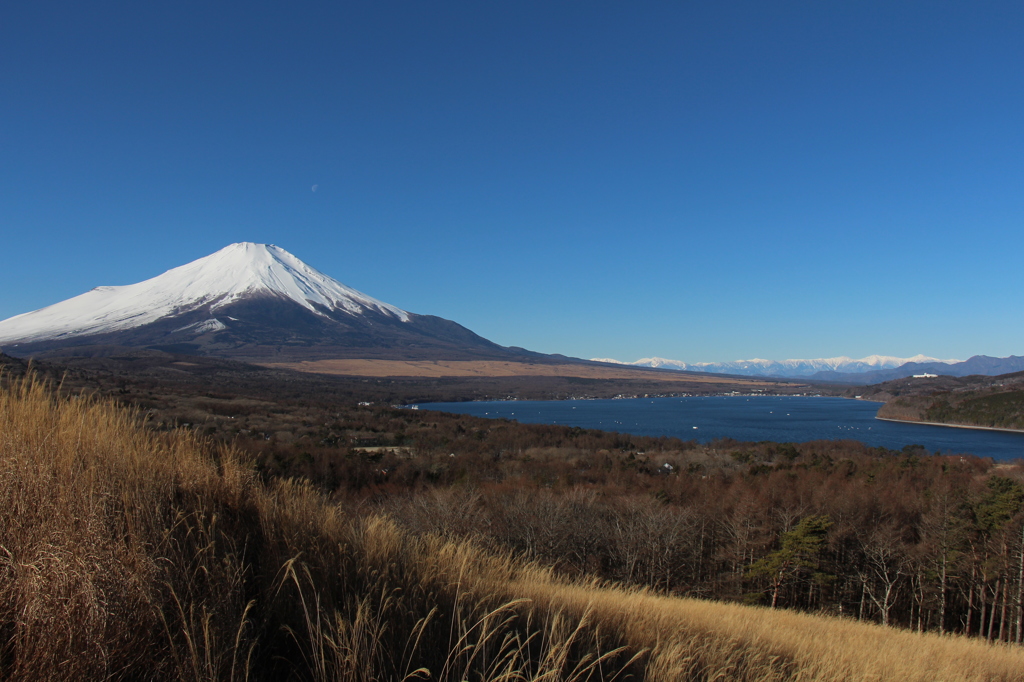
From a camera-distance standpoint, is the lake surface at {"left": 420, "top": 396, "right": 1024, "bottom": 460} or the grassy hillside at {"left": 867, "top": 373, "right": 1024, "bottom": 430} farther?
the grassy hillside at {"left": 867, "top": 373, "right": 1024, "bottom": 430}

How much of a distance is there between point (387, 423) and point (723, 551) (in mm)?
53557

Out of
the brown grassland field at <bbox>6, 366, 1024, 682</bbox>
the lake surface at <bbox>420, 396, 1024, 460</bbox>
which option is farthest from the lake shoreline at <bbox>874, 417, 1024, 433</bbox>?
the brown grassland field at <bbox>6, 366, 1024, 682</bbox>

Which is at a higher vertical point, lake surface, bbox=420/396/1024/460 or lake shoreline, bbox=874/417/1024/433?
lake shoreline, bbox=874/417/1024/433

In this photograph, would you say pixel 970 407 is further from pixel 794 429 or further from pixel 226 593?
pixel 226 593

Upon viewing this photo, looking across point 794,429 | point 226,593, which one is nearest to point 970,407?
point 794,429

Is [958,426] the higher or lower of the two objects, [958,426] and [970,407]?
the lower

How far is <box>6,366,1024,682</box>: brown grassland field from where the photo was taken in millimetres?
2061

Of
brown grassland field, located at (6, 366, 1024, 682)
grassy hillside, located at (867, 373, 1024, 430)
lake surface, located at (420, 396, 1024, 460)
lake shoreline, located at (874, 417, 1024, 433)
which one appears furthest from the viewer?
grassy hillside, located at (867, 373, 1024, 430)

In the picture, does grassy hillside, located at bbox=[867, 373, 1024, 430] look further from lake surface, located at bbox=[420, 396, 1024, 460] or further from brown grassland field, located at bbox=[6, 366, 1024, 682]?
brown grassland field, located at bbox=[6, 366, 1024, 682]

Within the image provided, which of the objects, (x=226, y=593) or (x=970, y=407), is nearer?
(x=226, y=593)

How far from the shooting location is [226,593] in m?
2.42

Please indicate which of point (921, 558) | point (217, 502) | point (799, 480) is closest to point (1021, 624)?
point (921, 558)

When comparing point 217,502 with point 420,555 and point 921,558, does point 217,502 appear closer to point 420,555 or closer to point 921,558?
point 420,555

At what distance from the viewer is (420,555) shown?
3869 millimetres
